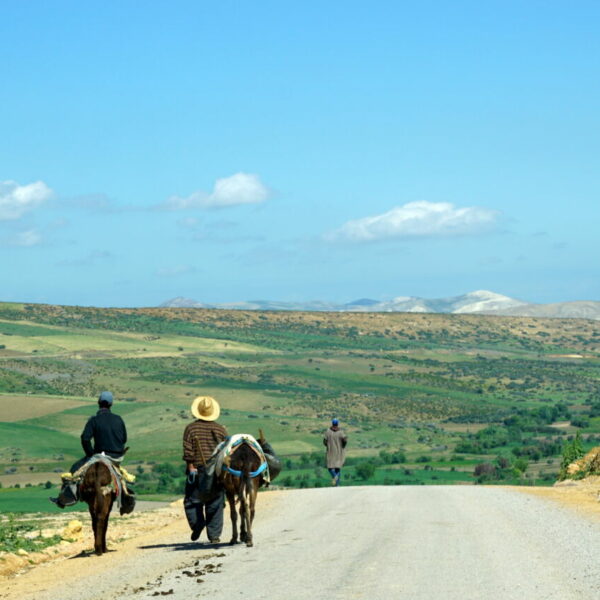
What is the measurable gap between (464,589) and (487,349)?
177 meters

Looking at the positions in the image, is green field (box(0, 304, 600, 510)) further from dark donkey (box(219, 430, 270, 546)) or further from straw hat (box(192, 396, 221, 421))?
dark donkey (box(219, 430, 270, 546))

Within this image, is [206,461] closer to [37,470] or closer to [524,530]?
[524,530]

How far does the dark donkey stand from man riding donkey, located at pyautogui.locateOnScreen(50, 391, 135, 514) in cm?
173

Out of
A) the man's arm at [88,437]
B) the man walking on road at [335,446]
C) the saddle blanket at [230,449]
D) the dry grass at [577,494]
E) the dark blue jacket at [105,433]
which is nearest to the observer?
the man's arm at [88,437]

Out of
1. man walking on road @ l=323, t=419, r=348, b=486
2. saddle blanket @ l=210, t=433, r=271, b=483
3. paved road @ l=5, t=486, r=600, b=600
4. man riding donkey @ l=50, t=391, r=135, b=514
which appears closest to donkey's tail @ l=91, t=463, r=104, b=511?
man riding donkey @ l=50, t=391, r=135, b=514

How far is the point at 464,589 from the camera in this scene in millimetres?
13016

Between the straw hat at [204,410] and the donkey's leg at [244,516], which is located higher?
the straw hat at [204,410]

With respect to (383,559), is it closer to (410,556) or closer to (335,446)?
(410,556)

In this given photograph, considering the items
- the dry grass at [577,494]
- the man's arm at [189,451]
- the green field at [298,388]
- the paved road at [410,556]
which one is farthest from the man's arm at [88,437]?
the green field at [298,388]

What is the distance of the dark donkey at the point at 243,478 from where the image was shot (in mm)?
18250

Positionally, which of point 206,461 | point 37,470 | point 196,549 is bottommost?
point 37,470

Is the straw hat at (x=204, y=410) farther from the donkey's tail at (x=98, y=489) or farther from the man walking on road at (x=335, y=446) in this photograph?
the man walking on road at (x=335, y=446)

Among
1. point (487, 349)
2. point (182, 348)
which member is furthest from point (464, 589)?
point (487, 349)

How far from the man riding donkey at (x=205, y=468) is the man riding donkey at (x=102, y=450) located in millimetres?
1055
